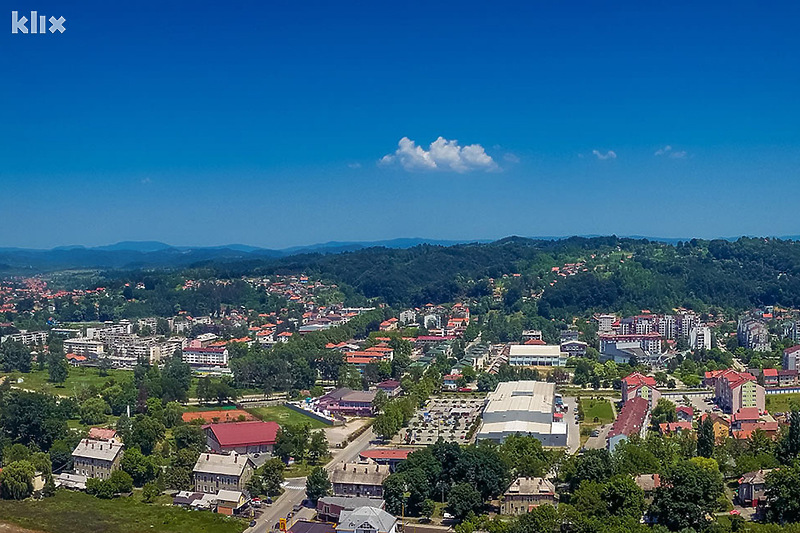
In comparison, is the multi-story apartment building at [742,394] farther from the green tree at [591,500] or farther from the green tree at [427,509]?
the green tree at [427,509]

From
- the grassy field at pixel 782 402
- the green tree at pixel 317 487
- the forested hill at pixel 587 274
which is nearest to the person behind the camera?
the green tree at pixel 317 487

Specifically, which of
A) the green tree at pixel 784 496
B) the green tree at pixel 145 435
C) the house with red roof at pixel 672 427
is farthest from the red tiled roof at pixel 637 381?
the green tree at pixel 145 435

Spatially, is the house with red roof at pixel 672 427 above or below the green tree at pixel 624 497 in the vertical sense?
below

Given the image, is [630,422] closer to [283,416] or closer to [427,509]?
[427,509]

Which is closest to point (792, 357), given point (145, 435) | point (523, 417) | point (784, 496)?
point (523, 417)

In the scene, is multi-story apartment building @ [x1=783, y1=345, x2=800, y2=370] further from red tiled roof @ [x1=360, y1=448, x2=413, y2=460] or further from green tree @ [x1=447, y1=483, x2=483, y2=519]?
green tree @ [x1=447, y1=483, x2=483, y2=519]

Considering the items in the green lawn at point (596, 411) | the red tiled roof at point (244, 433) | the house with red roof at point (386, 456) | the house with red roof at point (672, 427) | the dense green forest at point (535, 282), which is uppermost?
the dense green forest at point (535, 282)

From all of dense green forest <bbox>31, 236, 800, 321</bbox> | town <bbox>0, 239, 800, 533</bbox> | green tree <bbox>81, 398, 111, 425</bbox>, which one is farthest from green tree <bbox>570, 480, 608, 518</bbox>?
dense green forest <bbox>31, 236, 800, 321</bbox>

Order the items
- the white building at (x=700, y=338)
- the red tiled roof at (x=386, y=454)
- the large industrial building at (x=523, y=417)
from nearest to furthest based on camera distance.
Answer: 1. the red tiled roof at (x=386, y=454)
2. the large industrial building at (x=523, y=417)
3. the white building at (x=700, y=338)
